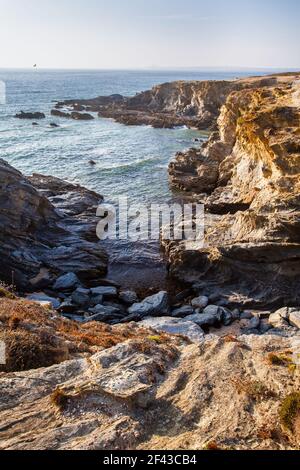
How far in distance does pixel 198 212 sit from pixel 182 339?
21.1 metres

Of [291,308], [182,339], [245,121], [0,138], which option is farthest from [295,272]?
[0,138]

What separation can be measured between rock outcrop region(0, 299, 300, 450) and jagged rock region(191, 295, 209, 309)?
354 inches

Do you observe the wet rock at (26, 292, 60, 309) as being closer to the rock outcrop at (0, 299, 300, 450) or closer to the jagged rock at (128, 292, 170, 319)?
the jagged rock at (128, 292, 170, 319)

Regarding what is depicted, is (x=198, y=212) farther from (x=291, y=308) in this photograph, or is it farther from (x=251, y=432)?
(x=251, y=432)

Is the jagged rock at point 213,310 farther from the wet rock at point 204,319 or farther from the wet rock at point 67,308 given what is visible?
the wet rock at point 67,308

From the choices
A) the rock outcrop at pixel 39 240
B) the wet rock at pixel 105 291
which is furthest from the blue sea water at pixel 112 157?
the wet rock at pixel 105 291

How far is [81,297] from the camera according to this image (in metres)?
22.6

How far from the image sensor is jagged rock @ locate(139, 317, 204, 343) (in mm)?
17922

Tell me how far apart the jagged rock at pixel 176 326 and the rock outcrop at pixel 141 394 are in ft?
15.4

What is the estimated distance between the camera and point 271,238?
22.0m

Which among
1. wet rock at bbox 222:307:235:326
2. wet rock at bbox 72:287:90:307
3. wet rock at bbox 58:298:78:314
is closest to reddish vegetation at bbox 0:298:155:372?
wet rock at bbox 58:298:78:314

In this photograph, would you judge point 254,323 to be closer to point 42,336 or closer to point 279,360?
point 279,360

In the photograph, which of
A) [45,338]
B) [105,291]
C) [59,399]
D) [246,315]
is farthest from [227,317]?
[59,399]

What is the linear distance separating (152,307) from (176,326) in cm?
328
